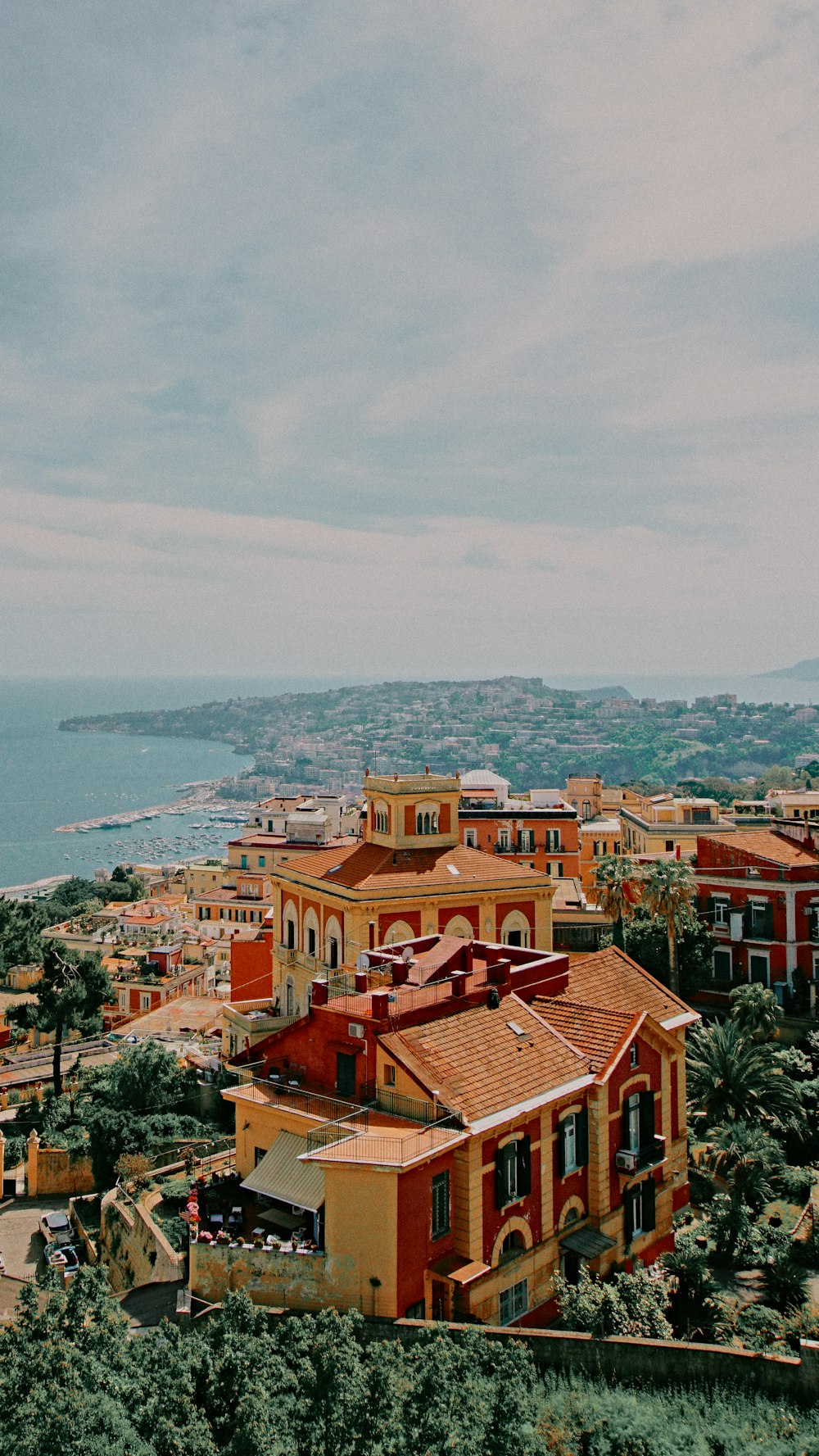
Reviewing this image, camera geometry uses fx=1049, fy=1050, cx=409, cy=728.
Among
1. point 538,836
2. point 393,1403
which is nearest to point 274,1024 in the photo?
point 393,1403

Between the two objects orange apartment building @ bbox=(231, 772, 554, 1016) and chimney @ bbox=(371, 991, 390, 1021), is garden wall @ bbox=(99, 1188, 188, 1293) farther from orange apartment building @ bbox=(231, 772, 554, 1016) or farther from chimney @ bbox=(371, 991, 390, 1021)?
orange apartment building @ bbox=(231, 772, 554, 1016)

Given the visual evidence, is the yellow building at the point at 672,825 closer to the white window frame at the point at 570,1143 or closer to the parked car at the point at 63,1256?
the parked car at the point at 63,1256

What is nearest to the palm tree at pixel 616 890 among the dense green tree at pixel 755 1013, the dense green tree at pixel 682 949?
the dense green tree at pixel 682 949

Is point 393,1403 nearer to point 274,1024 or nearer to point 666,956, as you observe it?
point 274,1024

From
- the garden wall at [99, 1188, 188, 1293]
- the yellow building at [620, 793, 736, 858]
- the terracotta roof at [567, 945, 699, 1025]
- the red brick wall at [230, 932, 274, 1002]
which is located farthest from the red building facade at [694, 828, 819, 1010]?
the garden wall at [99, 1188, 188, 1293]

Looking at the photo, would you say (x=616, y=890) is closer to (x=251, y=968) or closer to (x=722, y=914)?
(x=722, y=914)
